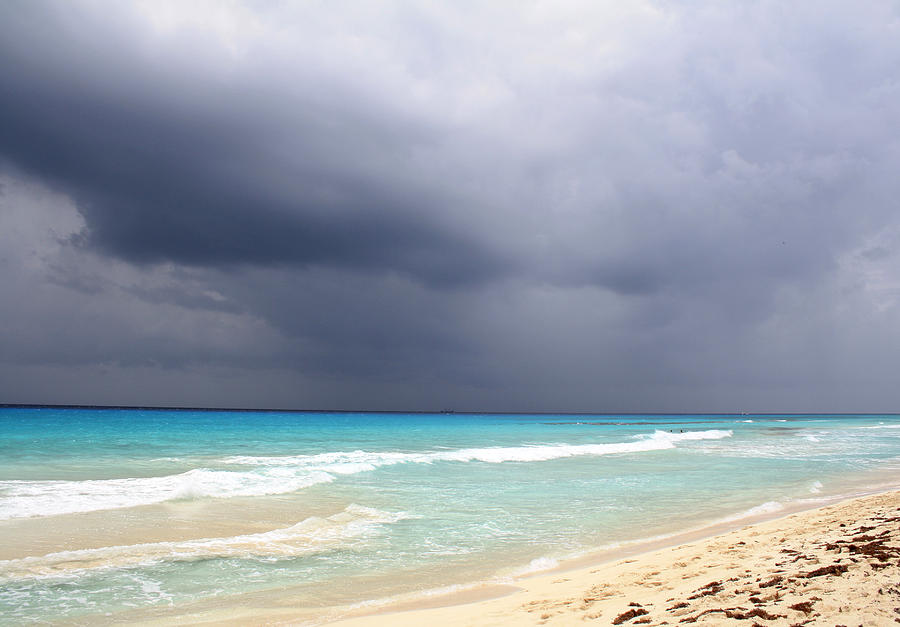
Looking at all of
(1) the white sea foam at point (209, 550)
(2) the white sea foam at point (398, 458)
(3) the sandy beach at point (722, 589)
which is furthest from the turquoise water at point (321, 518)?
(3) the sandy beach at point (722, 589)

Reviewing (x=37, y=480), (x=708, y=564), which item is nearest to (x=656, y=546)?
(x=708, y=564)

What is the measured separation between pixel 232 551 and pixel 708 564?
800 cm

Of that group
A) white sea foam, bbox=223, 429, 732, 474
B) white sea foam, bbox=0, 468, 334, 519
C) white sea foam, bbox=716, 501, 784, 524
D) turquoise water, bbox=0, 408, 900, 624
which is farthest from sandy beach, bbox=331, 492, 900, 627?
white sea foam, bbox=223, 429, 732, 474

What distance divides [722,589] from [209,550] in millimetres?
8357

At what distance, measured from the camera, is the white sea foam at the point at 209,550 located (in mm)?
8387

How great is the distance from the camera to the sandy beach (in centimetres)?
507

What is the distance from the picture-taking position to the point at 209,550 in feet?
31.1

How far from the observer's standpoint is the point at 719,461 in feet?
86.2

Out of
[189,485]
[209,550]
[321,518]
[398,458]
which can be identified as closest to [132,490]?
[189,485]

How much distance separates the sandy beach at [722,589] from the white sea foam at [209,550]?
12.1 feet

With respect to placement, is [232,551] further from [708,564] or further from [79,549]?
[708,564]

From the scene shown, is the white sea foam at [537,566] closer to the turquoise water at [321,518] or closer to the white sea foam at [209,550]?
the turquoise water at [321,518]

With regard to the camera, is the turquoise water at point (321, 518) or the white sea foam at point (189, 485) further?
the white sea foam at point (189, 485)

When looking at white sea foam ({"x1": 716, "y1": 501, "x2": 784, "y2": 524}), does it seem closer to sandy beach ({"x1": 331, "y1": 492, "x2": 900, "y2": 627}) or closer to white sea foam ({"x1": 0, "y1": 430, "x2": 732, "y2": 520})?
sandy beach ({"x1": 331, "y1": 492, "x2": 900, "y2": 627})
